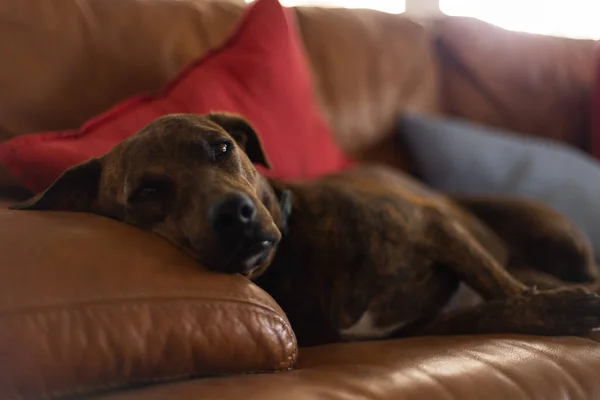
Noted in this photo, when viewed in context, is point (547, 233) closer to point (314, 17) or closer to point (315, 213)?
point (315, 213)

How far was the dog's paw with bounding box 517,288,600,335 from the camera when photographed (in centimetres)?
120

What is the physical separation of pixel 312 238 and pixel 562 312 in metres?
0.53

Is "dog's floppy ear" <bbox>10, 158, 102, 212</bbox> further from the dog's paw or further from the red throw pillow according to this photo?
the red throw pillow

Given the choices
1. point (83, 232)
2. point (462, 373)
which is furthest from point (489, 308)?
point (83, 232)

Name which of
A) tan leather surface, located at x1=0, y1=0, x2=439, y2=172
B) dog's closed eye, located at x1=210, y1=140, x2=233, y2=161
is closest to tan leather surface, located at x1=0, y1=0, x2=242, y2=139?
tan leather surface, located at x1=0, y1=0, x2=439, y2=172

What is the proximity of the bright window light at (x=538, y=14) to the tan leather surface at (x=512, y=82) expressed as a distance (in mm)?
729

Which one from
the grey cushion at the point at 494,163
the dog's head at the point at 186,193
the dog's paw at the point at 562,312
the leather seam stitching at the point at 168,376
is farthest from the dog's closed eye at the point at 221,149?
the grey cushion at the point at 494,163

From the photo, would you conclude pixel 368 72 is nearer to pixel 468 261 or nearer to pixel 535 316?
pixel 468 261

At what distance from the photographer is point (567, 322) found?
1212mm

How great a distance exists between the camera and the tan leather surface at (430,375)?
0.81 metres

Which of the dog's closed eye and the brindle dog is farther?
the dog's closed eye

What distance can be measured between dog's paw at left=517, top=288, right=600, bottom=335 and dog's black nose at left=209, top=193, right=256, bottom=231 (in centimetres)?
59

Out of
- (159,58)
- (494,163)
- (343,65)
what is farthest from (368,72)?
(159,58)

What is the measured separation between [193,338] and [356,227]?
620 mm
